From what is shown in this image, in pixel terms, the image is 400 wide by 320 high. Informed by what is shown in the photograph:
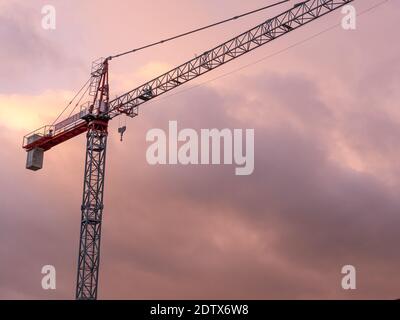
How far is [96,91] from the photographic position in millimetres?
94812

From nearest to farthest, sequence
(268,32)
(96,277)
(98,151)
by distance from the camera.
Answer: (268,32) < (96,277) < (98,151)
